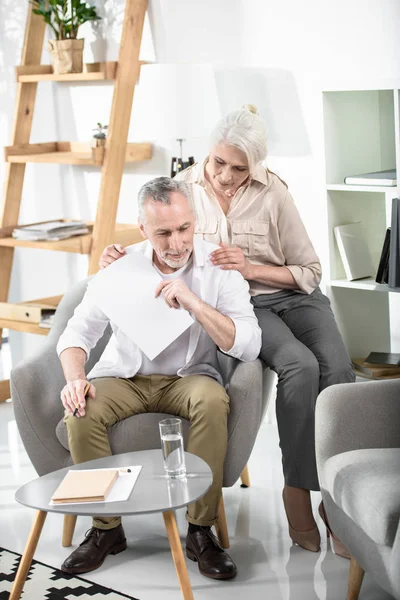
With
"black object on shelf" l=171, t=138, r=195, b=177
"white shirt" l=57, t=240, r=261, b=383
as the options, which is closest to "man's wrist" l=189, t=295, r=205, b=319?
"white shirt" l=57, t=240, r=261, b=383

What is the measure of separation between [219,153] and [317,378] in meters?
0.83

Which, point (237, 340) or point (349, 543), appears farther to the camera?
point (237, 340)

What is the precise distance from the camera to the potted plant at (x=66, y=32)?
4246 millimetres

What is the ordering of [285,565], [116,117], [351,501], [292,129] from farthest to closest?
[116,117]
[292,129]
[285,565]
[351,501]

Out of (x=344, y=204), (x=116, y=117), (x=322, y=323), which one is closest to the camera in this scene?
(x=322, y=323)

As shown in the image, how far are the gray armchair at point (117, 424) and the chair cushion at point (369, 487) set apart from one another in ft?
1.32

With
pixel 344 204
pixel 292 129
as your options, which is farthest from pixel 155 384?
pixel 292 129

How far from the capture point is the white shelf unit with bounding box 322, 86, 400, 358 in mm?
3488

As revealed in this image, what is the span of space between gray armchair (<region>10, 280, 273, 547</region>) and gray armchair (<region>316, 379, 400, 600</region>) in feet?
1.02

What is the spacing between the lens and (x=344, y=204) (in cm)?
361

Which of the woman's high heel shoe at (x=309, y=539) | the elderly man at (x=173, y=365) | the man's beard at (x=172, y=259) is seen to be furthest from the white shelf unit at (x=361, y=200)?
the woman's high heel shoe at (x=309, y=539)

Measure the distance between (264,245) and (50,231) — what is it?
Result: 146cm

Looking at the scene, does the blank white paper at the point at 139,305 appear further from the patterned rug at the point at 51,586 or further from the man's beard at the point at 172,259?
the patterned rug at the point at 51,586

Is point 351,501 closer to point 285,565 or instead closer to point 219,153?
point 285,565
